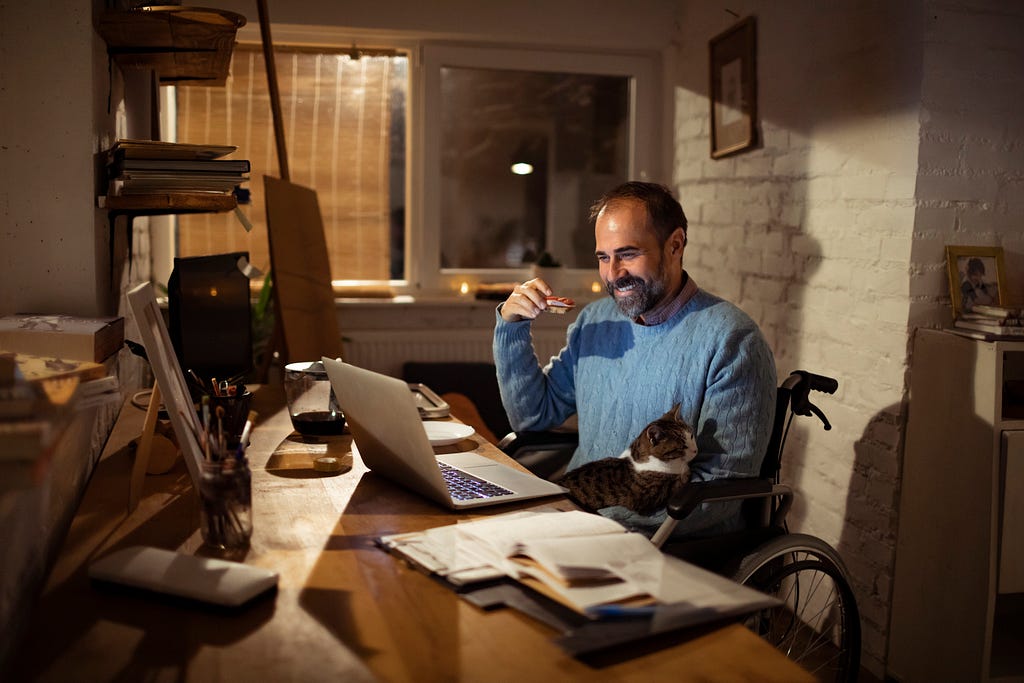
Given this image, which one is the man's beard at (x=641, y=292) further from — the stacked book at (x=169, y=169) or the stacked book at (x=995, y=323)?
the stacked book at (x=169, y=169)

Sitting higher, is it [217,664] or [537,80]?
[537,80]

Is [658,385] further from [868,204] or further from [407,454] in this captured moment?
[868,204]

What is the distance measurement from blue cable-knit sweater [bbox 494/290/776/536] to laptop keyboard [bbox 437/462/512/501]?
17.2 inches

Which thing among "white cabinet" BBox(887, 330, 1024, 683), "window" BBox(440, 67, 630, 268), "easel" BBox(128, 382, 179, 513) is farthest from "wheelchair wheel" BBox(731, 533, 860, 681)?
"window" BBox(440, 67, 630, 268)

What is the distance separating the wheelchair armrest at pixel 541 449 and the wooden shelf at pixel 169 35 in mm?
1227

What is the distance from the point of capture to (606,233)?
7.40 feet

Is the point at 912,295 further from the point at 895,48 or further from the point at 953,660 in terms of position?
the point at 953,660

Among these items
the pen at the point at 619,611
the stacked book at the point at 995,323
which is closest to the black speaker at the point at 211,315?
the pen at the point at 619,611

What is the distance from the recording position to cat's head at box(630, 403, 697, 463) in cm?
188

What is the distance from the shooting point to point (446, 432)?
2047 mm

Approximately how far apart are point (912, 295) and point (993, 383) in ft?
1.18

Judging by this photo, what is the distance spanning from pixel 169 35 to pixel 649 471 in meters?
1.56

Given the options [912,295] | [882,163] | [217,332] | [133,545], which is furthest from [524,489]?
[882,163]

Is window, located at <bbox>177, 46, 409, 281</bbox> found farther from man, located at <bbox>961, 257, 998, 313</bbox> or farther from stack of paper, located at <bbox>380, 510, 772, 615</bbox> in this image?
stack of paper, located at <bbox>380, 510, 772, 615</bbox>
